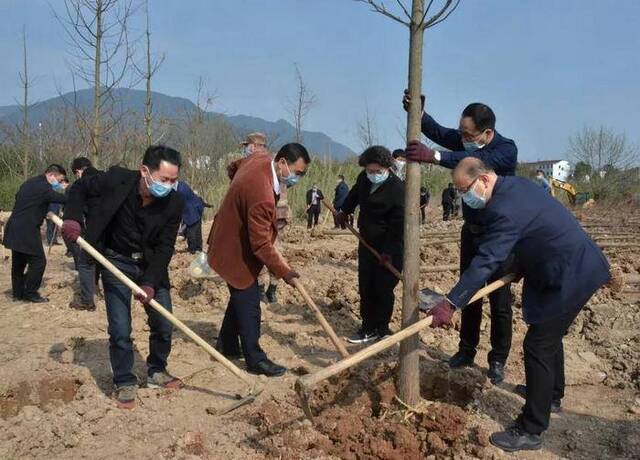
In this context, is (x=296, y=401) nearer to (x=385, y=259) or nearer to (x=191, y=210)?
(x=385, y=259)

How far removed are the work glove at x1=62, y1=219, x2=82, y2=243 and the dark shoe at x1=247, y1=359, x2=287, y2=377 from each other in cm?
152

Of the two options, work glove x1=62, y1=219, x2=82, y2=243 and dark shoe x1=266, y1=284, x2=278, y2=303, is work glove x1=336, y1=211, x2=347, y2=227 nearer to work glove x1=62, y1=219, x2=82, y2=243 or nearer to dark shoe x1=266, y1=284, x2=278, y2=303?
dark shoe x1=266, y1=284, x2=278, y2=303

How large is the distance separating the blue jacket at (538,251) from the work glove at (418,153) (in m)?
0.40

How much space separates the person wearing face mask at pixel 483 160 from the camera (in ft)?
11.9

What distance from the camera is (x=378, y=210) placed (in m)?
4.75

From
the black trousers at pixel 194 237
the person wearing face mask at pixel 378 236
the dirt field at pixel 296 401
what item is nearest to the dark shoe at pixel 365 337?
the person wearing face mask at pixel 378 236

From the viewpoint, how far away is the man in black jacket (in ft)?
11.8

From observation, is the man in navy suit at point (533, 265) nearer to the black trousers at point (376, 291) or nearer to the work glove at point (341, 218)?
the black trousers at point (376, 291)

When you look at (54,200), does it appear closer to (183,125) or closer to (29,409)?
(29,409)

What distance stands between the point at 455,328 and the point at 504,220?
8.50 feet

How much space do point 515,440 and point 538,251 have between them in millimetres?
1050

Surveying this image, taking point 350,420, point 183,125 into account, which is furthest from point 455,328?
point 183,125

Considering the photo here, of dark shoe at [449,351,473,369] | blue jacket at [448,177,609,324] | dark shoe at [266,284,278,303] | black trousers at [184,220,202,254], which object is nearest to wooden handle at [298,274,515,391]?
blue jacket at [448,177,609,324]

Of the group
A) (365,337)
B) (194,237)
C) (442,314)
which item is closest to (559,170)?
(194,237)
